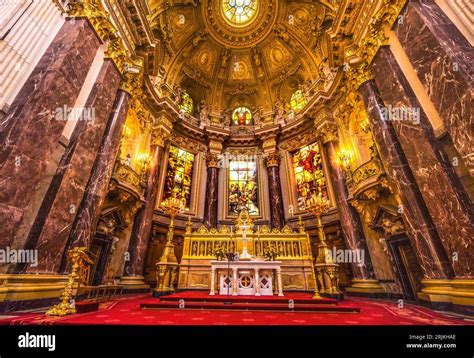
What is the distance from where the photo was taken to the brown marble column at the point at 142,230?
30.7ft

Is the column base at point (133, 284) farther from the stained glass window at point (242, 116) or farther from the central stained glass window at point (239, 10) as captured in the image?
the central stained glass window at point (239, 10)

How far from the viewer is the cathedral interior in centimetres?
502

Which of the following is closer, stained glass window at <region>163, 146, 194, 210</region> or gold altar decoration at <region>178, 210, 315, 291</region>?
gold altar decoration at <region>178, 210, 315, 291</region>

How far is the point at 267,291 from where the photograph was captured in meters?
6.94

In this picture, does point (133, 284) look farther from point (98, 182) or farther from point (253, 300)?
point (253, 300)

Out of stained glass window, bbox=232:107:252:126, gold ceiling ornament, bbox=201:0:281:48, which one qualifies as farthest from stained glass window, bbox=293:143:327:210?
gold ceiling ornament, bbox=201:0:281:48

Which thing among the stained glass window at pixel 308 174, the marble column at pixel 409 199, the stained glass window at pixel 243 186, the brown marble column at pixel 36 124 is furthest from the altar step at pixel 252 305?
the stained glass window at pixel 243 186

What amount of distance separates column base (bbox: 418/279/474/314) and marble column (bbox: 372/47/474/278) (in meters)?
0.26

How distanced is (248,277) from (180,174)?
925 cm

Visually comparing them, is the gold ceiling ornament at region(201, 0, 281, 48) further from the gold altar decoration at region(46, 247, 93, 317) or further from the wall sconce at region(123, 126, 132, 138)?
the gold altar decoration at region(46, 247, 93, 317)

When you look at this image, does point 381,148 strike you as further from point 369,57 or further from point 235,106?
point 235,106

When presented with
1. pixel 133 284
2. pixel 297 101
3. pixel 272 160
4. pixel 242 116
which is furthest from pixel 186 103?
pixel 133 284

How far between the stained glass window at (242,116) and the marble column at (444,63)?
12.1 metres
